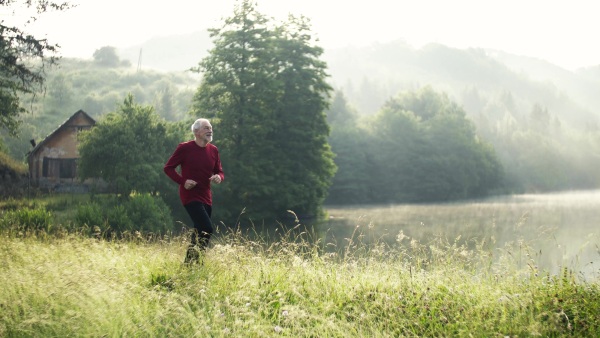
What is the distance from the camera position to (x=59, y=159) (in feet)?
153

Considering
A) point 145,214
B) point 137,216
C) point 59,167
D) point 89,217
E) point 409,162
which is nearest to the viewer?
point 89,217

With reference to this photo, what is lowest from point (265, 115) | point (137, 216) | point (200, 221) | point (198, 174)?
point (137, 216)

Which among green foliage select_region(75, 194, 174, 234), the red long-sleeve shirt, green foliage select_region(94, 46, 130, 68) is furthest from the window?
green foliage select_region(94, 46, 130, 68)

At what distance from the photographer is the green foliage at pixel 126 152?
3259cm

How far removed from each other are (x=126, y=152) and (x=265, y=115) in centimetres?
1033

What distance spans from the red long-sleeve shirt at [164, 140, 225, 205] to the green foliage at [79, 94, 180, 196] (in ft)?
81.2

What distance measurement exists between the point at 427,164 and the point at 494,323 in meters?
68.2

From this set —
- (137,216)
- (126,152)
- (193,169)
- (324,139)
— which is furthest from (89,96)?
(193,169)

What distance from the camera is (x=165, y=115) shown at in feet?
339

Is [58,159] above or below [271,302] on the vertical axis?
above

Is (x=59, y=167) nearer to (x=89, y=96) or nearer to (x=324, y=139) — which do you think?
(x=324, y=139)

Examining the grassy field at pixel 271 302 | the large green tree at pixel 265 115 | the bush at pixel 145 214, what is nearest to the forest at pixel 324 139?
the large green tree at pixel 265 115

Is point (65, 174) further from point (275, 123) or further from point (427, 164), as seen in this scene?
point (427, 164)

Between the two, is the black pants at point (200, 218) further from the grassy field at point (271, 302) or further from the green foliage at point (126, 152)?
the green foliage at point (126, 152)
